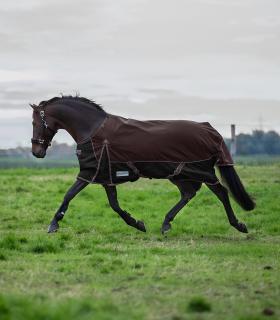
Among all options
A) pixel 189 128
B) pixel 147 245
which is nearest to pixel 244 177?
pixel 189 128

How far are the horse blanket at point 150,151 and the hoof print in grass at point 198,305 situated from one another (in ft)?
20.5

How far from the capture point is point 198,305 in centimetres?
683

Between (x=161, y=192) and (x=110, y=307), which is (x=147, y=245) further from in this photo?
(x=161, y=192)

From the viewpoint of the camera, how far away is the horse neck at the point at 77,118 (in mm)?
13023

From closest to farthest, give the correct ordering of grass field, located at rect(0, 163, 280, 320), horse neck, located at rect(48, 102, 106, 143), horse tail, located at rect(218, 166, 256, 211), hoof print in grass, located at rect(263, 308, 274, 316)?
hoof print in grass, located at rect(263, 308, 274, 316), grass field, located at rect(0, 163, 280, 320), horse neck, located at rect(48, 102, 106, 143), horse tail, located at rect(218, 166, 256, 211)

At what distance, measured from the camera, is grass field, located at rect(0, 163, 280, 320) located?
22.2 feet

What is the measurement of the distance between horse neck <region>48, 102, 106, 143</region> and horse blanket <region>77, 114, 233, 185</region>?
0.44ft

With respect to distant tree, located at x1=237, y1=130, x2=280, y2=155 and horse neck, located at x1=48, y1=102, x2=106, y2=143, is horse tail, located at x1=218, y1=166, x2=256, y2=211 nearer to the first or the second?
horse neck, located at x1=48, y1=102, x2=106, y2=143

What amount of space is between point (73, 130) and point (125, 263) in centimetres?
421

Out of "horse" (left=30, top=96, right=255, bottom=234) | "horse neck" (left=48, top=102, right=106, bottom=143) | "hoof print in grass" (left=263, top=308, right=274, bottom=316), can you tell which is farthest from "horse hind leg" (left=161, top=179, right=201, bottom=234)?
"hoof print in grass" (left=263, top=308, right=274, bottom=316)

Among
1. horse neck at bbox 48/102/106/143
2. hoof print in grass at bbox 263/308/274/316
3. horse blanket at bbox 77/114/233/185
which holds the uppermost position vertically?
horse neck at bbox 48/102/106/143

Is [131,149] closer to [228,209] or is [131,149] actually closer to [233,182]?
[233,182]

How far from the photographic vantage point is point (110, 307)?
21.9ft

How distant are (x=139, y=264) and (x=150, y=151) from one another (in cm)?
392
